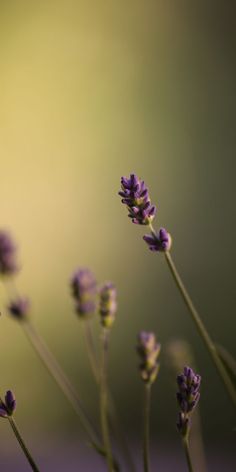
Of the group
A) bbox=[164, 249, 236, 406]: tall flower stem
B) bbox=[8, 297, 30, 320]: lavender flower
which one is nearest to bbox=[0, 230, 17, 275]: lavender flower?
bbox=[8, 297, 30, 320]: lavender flower

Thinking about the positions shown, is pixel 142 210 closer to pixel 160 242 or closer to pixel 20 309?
pixel 160 242

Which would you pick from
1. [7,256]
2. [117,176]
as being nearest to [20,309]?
[7,256]

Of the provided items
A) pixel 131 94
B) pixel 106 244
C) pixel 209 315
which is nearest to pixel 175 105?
pixel 131 94

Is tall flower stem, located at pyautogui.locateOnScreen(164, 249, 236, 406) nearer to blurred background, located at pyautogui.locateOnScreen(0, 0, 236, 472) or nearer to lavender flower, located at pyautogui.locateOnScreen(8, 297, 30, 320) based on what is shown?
lavender flower, located at pyautogui.locateOnScreen(8, 297, 30, 320)

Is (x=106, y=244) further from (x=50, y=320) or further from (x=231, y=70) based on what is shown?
(x=231, y=70)

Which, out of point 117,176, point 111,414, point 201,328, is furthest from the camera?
point 117,176
